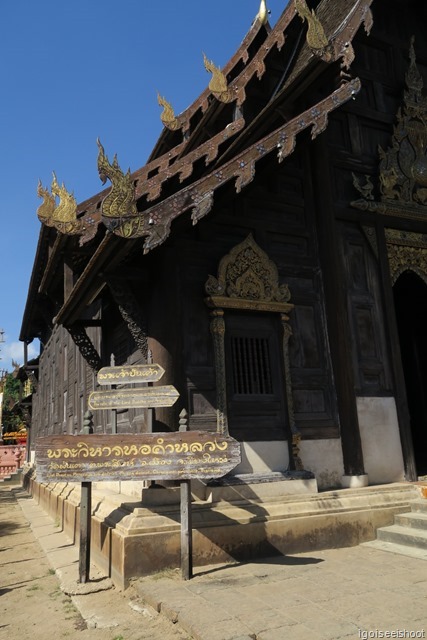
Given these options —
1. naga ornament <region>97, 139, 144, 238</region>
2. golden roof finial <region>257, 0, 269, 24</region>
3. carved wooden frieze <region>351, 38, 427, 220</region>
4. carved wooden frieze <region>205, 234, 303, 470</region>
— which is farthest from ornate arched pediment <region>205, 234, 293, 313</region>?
golden roof finial <region>257, 0, 269, 24</region>

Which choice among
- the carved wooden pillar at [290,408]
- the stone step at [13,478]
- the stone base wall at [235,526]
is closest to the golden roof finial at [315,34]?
the carved wooden pillar at [290,408]

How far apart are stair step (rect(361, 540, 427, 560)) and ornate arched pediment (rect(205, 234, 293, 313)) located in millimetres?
2896

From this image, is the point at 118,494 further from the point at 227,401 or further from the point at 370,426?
the point at 370,426

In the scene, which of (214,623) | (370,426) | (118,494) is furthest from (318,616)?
(370,426)

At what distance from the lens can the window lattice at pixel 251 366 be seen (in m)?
6.42

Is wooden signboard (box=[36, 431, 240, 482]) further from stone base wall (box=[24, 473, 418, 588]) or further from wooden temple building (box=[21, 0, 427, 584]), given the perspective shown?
stone base wall (box=[24, 473, 418, 588])

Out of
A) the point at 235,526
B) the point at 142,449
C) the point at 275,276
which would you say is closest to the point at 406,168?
the point at 275,276

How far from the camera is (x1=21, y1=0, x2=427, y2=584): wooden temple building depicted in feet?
17.7

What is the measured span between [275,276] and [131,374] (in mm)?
2473

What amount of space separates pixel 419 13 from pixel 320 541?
354 inches

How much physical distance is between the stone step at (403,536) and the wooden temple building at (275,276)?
0.50 ft

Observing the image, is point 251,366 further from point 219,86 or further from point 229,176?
point 219,86

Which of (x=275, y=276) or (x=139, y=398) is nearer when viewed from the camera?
(x=139, y=398)

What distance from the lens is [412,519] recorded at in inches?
229
